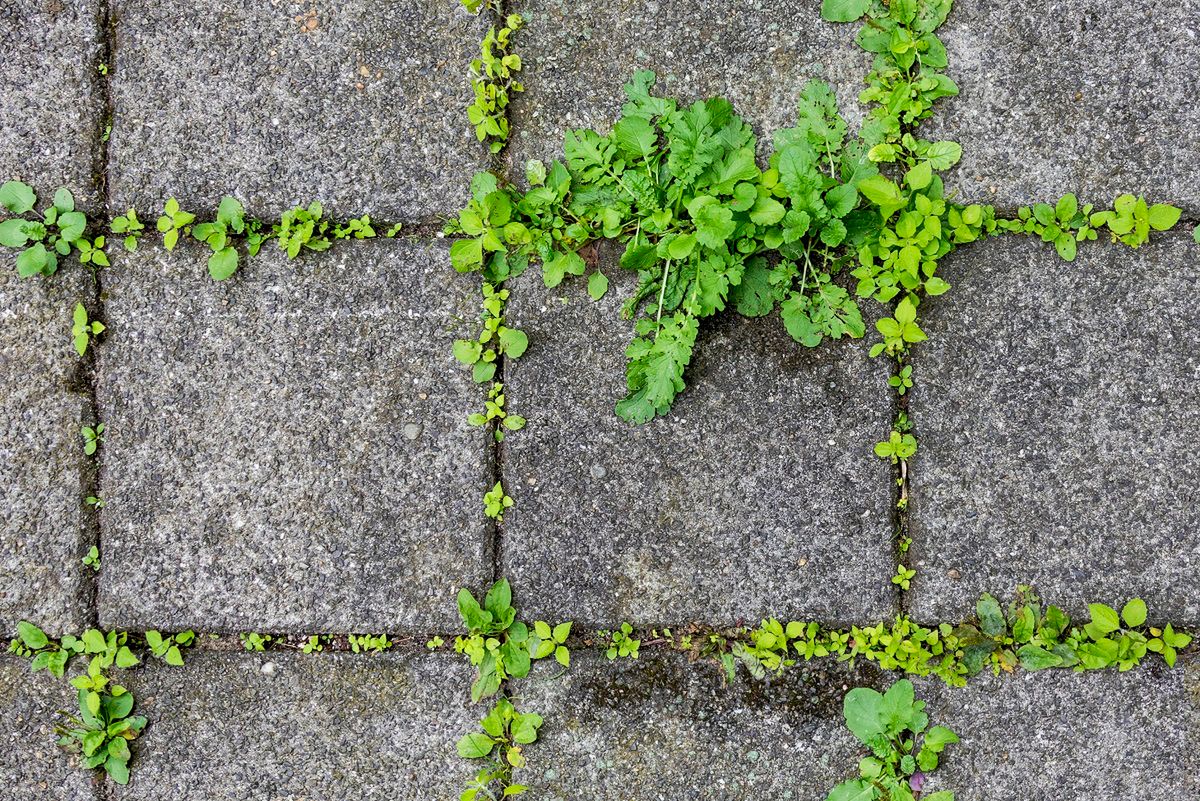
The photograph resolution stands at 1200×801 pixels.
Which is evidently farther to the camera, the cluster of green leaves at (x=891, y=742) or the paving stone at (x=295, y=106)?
the paving stone at (x=295, y=106)

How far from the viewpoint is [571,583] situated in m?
2.14

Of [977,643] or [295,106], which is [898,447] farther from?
[295,106]

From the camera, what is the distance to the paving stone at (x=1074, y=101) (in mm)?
2135

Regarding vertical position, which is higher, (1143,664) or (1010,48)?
(1010,48)

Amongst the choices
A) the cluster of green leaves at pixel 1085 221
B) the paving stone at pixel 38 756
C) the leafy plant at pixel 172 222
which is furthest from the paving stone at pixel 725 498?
the paving stone at pixel 38 756

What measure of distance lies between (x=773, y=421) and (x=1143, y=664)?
1076mm

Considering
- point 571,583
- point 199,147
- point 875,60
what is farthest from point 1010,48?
point 199,147

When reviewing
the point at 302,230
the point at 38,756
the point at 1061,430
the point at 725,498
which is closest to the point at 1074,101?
the point at 1061,430

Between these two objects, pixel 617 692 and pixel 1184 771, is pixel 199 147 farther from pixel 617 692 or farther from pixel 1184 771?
pixel 1184 771

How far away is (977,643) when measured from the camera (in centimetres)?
210

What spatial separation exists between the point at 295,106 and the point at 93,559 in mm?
1239

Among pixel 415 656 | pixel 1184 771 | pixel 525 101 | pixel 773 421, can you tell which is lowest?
pixel 1184 771

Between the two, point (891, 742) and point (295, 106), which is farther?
point (295, 106)

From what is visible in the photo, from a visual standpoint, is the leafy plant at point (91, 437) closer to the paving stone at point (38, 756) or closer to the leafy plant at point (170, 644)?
the leafy plant at point (170, 644)
